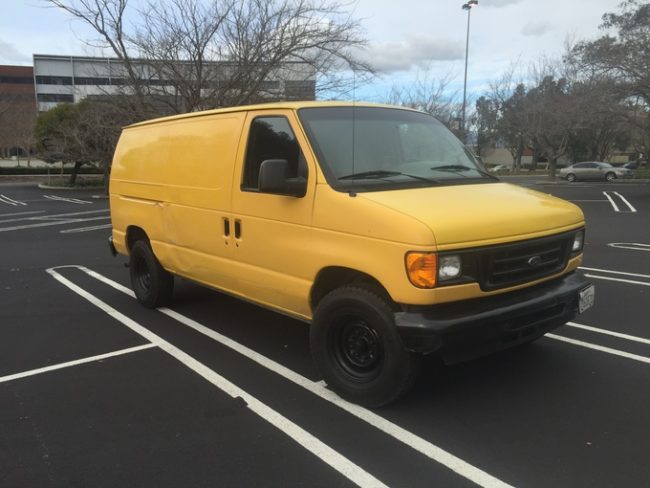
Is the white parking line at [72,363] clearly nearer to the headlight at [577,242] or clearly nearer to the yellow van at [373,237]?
the yellow van at [373,237]

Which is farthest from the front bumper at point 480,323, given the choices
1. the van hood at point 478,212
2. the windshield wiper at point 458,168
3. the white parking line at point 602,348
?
the white parking line at point 602,348

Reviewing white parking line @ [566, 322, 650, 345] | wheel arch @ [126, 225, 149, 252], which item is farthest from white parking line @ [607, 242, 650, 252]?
wheel arch @ [126, 225, 149, 252]

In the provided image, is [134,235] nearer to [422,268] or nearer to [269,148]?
[269,148]

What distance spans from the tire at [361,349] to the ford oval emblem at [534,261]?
999 mm

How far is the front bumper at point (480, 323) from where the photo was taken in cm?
329

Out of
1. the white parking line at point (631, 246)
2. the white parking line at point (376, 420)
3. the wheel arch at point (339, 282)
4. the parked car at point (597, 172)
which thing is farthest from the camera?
the parked car at point (597, 172)

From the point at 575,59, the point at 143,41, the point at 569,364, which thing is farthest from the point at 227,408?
the point at 575,59

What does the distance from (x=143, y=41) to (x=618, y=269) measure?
15516mm

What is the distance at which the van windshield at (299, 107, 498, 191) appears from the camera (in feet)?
12.9

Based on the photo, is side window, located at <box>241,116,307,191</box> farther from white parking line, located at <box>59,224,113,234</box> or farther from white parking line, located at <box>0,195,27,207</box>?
white parking line, located at <box>0,195,27,207</box>

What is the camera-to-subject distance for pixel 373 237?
3.49 meters

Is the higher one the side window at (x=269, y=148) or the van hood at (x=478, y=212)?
the side window at (x=269, y=148)

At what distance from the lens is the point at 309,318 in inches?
165

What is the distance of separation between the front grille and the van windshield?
2.60ft
